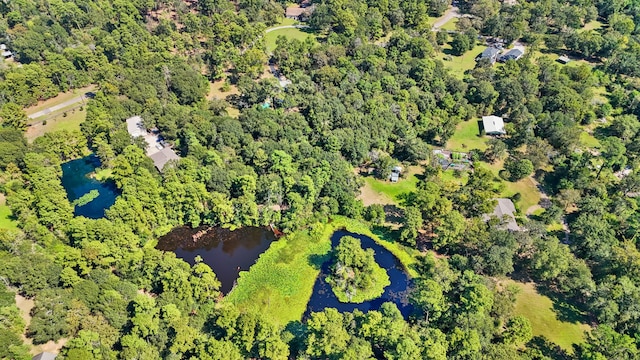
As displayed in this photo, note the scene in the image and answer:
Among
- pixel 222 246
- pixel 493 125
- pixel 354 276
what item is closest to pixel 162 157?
pixel 222 246

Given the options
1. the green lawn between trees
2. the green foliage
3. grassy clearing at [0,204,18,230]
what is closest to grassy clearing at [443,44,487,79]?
the green lawn between trees

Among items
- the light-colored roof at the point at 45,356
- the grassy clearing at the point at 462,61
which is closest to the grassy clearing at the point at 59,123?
the light-colored roof at the point at 45,356

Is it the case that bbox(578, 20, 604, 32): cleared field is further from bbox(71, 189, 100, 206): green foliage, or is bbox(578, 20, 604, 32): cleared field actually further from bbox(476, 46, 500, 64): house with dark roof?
bbox(71, 189, 100, 206): green foliage

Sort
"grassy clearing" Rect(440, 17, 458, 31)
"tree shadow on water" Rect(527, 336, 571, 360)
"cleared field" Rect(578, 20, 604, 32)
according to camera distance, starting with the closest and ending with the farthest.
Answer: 1. "tree shadow on water" Rect(527, 336, 571, 360)
2. "grassy clearing" Rect(440, 17, 458, 31)
3. "cleared field" Rect(578, 20, 604, 32)

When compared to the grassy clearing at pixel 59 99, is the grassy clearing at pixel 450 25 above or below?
below

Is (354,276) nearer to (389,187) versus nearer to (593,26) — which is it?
(389,187)

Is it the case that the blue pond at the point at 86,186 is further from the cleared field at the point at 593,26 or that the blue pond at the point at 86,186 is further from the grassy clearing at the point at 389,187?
the cleared field at the point at 593,26

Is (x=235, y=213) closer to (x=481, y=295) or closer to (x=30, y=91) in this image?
(x=481, y=295)
